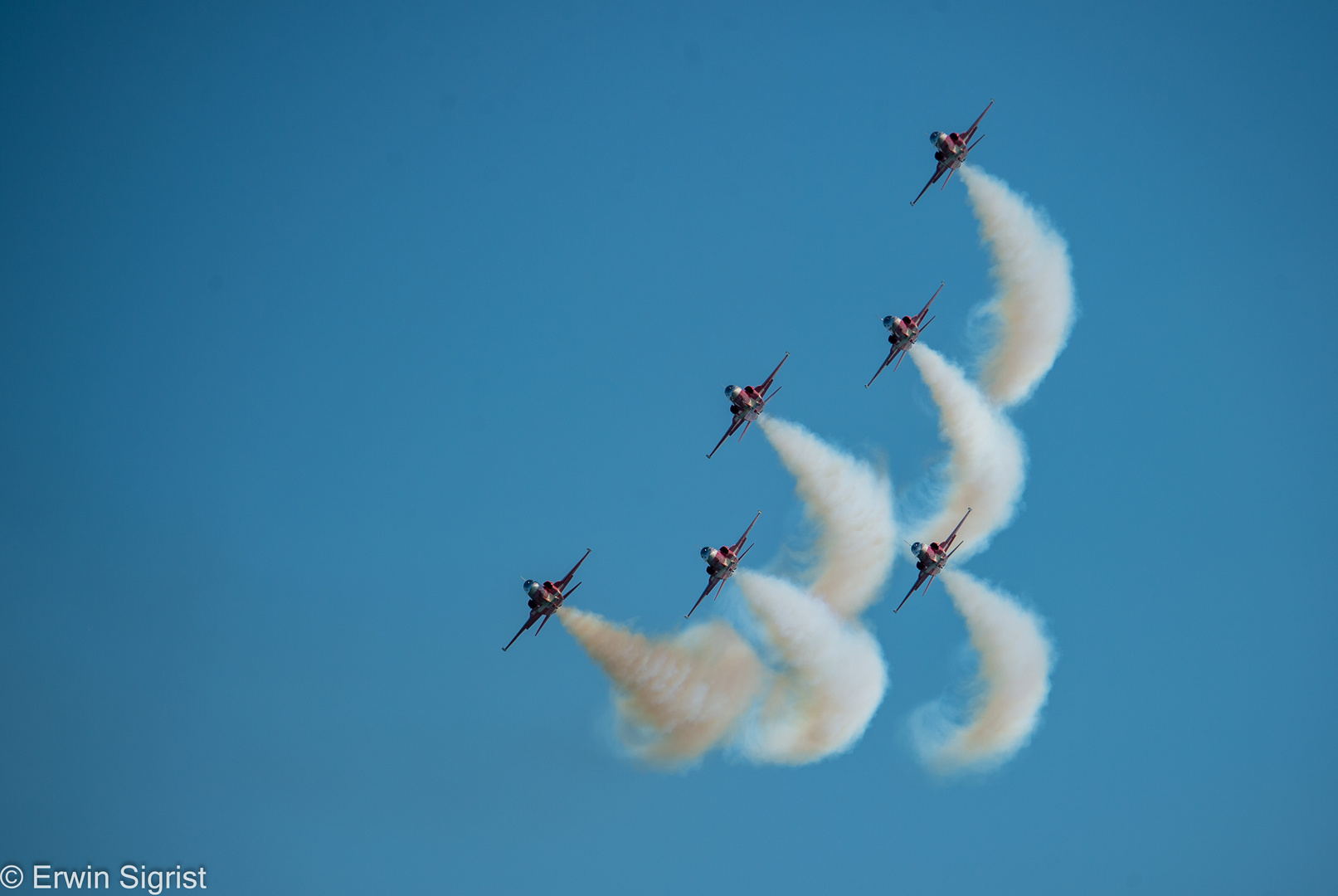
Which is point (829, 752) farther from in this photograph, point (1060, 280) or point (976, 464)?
point (1060, 280)

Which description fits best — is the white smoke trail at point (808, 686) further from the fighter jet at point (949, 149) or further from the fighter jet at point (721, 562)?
the fighter jet at point (949, 149)

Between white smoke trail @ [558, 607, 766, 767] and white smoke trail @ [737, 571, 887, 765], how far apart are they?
160 centimetres

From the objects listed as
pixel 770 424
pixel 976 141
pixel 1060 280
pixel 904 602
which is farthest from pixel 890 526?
pixel 976 141

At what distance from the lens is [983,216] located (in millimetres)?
52969

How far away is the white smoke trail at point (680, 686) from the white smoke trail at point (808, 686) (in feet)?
5.26

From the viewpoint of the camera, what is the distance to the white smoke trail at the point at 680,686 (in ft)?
160

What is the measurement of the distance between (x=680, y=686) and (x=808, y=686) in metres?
6.68

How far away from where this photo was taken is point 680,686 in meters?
49.5

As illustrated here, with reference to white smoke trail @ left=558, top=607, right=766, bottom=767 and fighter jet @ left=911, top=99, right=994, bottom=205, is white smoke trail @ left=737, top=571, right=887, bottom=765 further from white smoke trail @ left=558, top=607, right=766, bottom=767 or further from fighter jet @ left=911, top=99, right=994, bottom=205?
fighter jet @ left=911, top=99, right=994, bottom=205

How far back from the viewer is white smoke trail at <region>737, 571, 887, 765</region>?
49.2 m

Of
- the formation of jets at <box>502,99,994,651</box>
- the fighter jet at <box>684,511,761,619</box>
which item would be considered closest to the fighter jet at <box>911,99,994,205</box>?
the formation of jets at <box>502,99,994,651</box>

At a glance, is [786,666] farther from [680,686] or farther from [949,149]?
[949,149]

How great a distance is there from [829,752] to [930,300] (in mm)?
23796

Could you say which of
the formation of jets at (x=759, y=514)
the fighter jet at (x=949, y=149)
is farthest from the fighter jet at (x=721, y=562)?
the fighter jet at (x=949, y=149)
